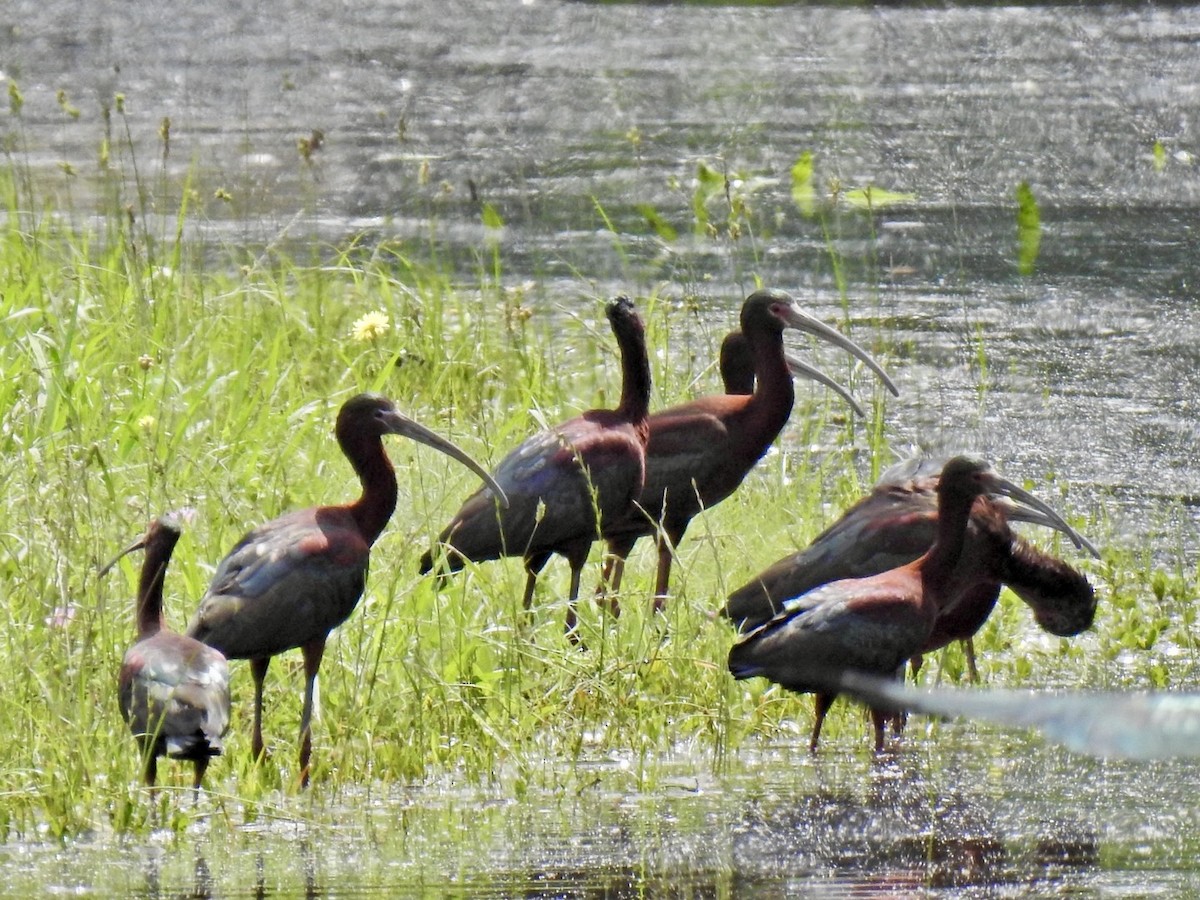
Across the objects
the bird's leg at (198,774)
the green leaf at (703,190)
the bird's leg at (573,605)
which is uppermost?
the green leaf at (703,190)

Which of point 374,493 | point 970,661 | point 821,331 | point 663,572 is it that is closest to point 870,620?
point 970,661

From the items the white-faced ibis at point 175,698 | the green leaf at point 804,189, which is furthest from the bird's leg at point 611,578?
the green leaf at point 804,189

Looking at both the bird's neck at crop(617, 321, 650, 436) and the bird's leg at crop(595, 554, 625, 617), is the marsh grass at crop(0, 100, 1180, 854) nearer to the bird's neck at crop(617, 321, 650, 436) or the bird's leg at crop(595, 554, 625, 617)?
the bird's leg at crop(595, 554, 625, 617)

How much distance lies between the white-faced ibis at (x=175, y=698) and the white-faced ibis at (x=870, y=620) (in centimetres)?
127

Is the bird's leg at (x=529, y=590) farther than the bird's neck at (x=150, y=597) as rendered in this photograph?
Yes

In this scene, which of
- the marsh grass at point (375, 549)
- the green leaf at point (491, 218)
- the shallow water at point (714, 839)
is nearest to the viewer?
the shallow water at point (714, 839)

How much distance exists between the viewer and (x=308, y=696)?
5066 millimetres

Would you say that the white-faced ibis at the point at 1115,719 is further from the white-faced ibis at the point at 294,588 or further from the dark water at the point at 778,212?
the white-faced ibis at the point at 294,588

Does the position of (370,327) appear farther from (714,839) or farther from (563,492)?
(714,839)

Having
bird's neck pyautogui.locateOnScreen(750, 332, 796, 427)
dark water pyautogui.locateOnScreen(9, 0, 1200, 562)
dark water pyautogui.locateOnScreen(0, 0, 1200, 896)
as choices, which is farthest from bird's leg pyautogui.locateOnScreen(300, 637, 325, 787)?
dark water pyautogui.locateOnScreen(9, 0, 1200, 562)

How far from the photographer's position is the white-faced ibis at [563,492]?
242 inches

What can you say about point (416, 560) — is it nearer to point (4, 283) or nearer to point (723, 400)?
point (723, 400)

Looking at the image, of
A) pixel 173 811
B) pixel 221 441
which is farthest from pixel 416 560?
pixel 173 811

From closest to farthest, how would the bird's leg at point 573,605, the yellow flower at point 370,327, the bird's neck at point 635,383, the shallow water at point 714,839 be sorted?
the shallow water at point 714,839
the bird's leg at point 573,605
the bird's neck at point 635,383
the yellow flower at point 370,327
